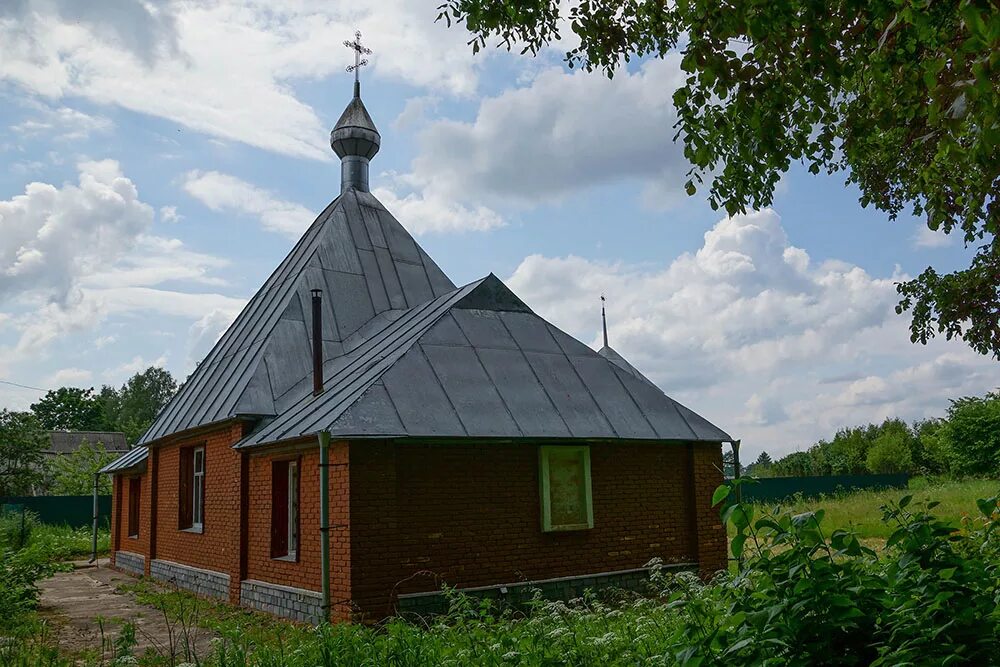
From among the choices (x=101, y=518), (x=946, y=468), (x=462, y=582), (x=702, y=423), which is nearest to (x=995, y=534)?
(x=462, y=582)

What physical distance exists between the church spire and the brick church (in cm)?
323

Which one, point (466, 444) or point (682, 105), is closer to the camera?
point (682, 105)

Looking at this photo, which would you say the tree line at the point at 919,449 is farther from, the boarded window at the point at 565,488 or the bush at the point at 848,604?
the bush at the point at 848,604

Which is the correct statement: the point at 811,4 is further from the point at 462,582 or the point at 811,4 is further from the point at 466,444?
the point at 462,582

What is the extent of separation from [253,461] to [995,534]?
382 inches

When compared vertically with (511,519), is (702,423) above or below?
above

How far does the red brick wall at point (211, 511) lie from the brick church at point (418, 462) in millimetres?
57

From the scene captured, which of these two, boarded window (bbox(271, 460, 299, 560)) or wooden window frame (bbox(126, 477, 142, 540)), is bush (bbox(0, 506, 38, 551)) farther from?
boarded window (bbox(271, 460, 299, 560))

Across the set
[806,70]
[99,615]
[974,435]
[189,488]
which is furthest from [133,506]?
[974,435]

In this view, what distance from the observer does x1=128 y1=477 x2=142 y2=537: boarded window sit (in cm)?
1980

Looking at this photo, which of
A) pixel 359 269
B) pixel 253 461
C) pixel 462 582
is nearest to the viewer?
pixel 462 582

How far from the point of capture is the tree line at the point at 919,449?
32.3 metres

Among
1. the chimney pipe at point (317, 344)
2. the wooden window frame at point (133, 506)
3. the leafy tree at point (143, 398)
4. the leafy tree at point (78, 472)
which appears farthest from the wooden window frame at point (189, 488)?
the leafy tree at point (143, 398)

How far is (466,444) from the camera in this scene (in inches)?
417
